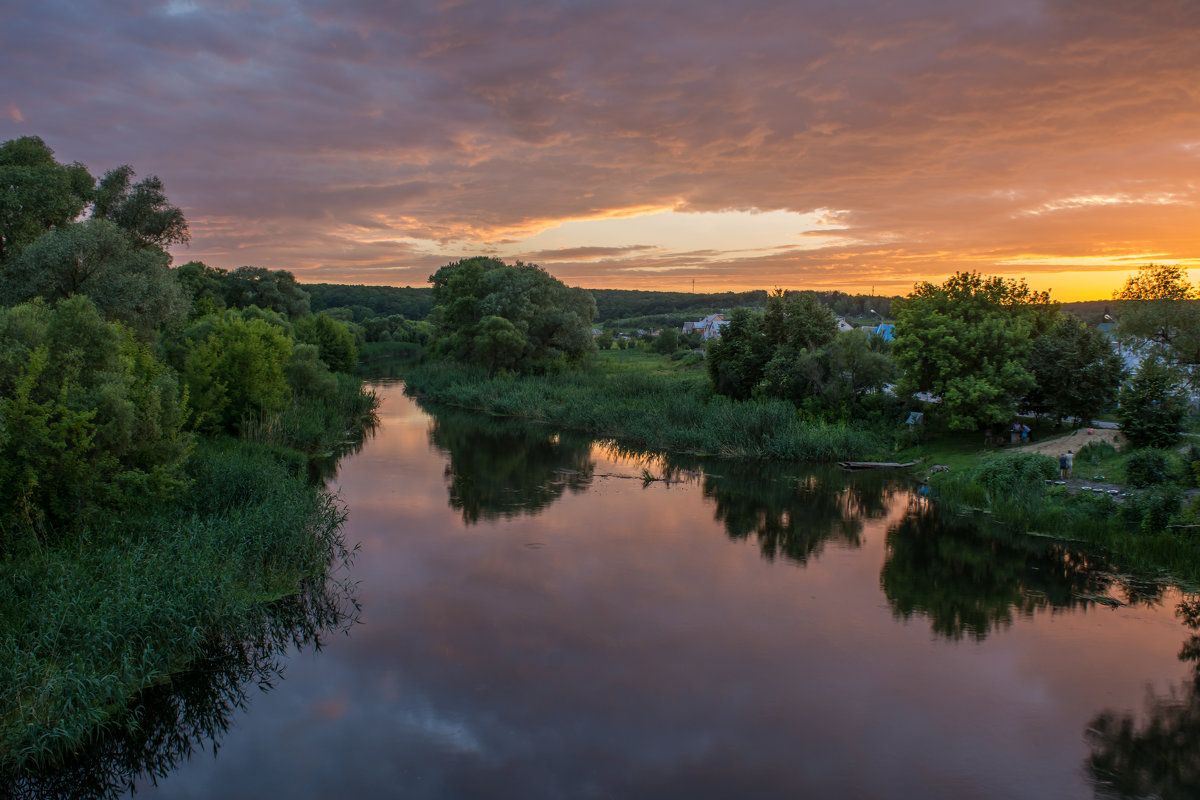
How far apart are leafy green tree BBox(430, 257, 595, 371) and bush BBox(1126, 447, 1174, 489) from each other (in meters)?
34.6

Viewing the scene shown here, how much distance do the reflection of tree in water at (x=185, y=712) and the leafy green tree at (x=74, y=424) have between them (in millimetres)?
3640

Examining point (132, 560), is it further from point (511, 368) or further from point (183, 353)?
point (511, 368)

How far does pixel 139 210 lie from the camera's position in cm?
2572

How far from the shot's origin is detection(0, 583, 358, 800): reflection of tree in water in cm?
889

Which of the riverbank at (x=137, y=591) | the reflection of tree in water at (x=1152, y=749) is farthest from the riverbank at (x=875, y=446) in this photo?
the riverbank at (x=137, y=591)

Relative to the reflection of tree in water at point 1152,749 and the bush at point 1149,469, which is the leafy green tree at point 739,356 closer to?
the bush at point 1149,469

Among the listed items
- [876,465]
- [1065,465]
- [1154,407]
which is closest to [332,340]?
[876,465]

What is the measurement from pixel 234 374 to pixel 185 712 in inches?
715

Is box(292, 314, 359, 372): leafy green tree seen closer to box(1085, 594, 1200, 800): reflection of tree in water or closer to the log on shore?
the log on shore

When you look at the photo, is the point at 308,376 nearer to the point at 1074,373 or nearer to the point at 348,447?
the point at 348,447

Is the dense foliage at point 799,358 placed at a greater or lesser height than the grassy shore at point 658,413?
greater

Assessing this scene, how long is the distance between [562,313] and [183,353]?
26.8 meters

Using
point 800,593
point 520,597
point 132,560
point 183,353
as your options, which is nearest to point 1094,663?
point 800,593

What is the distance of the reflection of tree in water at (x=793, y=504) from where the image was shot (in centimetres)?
1958
